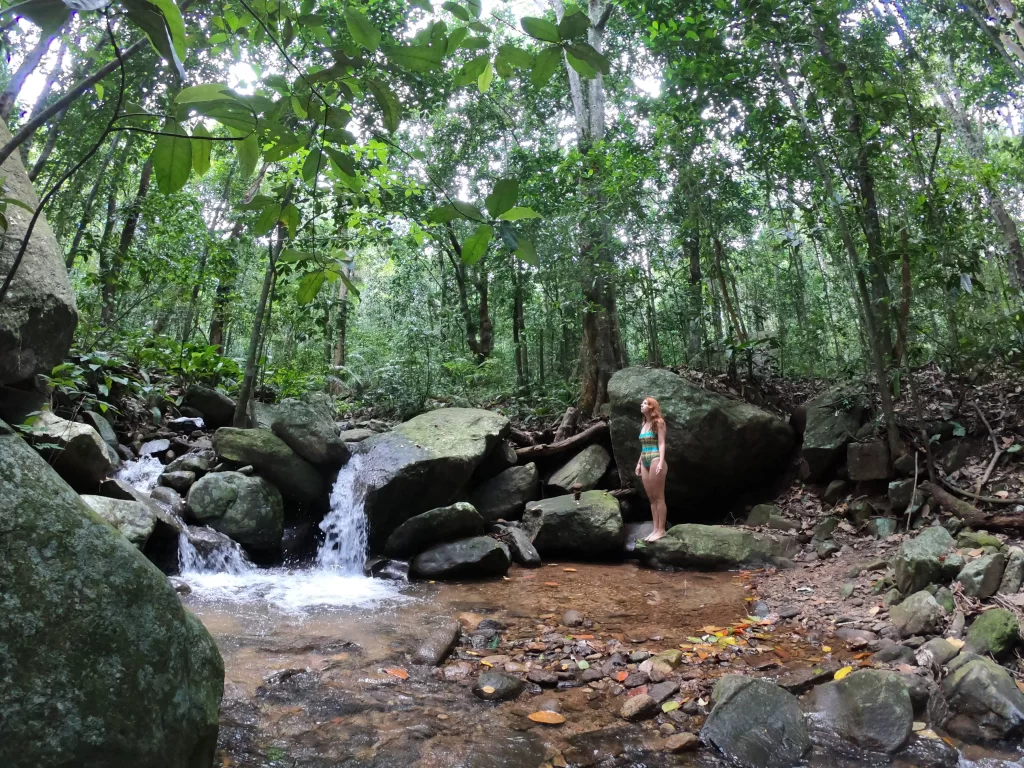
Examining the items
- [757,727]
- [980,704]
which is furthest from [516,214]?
[980,704]

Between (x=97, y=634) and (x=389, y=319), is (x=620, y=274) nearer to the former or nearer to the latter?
(x=97, y=634)

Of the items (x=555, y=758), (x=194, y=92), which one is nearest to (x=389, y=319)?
(x=555, y=758)

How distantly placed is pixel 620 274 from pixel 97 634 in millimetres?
8468

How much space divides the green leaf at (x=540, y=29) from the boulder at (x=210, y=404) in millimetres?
9483

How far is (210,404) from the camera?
931cm

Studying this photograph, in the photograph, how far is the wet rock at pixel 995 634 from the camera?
3145 mm

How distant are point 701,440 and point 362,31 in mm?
7587

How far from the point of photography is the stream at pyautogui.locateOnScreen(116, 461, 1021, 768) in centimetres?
262

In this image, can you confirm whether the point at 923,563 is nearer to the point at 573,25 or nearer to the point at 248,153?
the point at 573,25

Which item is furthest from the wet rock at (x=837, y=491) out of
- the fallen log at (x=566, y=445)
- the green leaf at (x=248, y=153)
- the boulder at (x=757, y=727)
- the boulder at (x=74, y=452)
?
the boulder at (x=74, y=452)

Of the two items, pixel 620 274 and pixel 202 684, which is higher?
pixel 620 274

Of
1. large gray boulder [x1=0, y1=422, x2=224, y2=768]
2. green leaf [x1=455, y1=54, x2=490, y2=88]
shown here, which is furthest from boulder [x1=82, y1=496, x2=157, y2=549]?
green leaf [x1=455, y1=54, x2=490, y2=88]

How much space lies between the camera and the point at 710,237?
30.3 ft

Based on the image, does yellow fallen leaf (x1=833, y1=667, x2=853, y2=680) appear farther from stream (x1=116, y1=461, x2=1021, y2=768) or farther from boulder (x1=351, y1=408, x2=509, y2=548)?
boulder (x1=351, y1=408, x2=509, y2=548)
